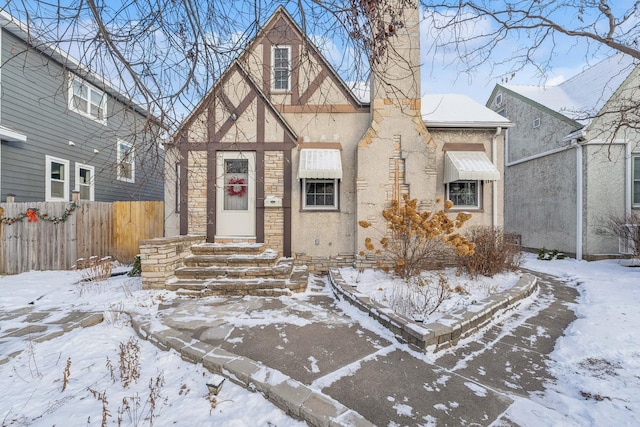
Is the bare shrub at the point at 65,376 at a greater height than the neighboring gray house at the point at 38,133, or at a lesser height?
lesser

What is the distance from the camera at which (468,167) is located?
24.1 ft

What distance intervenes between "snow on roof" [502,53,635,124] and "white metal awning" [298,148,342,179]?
8.40m

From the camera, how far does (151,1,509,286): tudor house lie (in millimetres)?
7410

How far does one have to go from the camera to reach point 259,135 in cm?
764

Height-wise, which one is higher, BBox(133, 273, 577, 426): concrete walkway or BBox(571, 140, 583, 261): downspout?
BBox(571, 140, 583, 261): downspout

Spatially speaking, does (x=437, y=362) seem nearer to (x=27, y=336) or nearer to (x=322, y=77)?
(x=27, y=336)

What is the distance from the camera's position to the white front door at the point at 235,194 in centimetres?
772

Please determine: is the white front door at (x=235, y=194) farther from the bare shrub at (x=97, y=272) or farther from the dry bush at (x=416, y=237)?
the dry bush at (x=416, y=237)

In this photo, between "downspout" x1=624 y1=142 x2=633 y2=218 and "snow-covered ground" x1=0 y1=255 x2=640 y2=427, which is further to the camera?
"downspout" x1=624 y1=142 x2=633 y2=218

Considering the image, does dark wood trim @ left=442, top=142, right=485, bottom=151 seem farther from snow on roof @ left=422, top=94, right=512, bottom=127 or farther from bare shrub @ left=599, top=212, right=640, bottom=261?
bare shrub @ left=599, top=212, right=640, bottom=261

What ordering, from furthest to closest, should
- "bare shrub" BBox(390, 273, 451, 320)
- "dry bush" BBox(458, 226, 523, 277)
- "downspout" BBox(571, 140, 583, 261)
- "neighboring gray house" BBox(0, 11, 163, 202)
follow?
1. "downspout" BBox(571, 140, 583, 261)
2. "neighboring gray house" BBox(0, 11, 163, 202)
3. "dry bush" BBox(458, 226, 523, 277)
4. "bare shrub" BBox(390, 273, 451, 320)

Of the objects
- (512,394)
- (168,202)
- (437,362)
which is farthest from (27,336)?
(512,394)

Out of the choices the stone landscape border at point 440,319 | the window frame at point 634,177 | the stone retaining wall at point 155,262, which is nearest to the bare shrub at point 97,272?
the stone retaining wall at point 155,262

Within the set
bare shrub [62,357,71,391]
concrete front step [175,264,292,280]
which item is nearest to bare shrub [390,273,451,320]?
concrete front step [175,264,292,280]
